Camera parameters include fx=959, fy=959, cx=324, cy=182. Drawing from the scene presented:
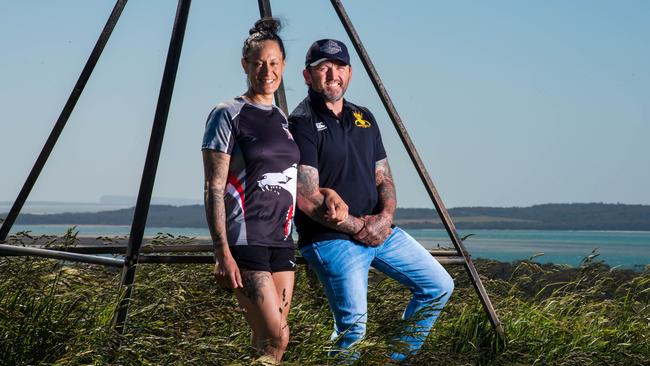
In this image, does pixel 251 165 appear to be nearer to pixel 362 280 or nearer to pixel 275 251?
Result: pixel 275 251

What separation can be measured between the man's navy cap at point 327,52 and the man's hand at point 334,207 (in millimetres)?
730

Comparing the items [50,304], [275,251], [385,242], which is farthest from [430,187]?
[50,304]

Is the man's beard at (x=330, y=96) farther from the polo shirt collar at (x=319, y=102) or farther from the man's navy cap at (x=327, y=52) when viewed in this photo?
the man's navy cap at (x=327, y=52)

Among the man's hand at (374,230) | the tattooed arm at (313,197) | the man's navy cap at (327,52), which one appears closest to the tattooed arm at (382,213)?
the man's hand at (374,230)

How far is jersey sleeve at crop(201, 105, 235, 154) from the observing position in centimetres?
446

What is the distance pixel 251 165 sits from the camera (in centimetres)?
452

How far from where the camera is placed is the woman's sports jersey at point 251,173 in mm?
4488

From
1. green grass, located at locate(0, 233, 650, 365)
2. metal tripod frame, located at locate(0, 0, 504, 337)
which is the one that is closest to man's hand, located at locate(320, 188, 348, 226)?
green grass, located at locate(0, 233, 650, 365)

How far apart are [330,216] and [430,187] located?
5.38 ft

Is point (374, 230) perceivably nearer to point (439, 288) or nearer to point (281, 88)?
point (439, 288)

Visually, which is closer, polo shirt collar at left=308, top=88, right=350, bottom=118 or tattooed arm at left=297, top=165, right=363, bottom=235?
tattooed arm at left=297, top=165, right=363, bottom=235

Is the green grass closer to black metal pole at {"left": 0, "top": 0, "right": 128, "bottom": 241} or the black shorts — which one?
black metal pole at {"left": 0, "top": 0, "right": 128, "bottom": 241}

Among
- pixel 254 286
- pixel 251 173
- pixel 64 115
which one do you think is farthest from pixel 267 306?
pixel 64 115

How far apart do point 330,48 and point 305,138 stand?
1.72ft
